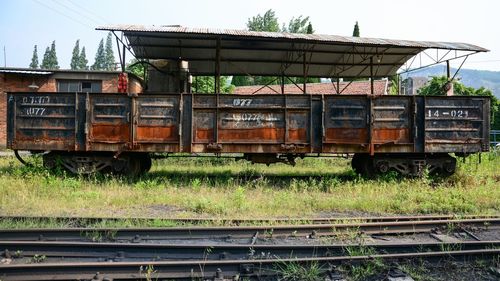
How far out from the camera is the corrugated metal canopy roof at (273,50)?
11.4 meters

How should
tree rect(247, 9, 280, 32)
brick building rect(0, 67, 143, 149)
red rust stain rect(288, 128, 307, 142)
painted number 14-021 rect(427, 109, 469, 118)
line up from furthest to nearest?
tree rect(247, 9, 280, 32) < brick building rect(0, 67, 143, 149) < painted number 14-021 rect(427, 109, 469, 118) < red rust stain rect(288, 128, 307, 142)

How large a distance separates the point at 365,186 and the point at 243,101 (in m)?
3.68

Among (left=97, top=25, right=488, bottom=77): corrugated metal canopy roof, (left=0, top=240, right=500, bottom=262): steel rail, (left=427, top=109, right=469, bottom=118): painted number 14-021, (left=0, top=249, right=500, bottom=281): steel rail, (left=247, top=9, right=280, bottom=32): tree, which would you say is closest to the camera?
(left=0, top=249, right=500, bottom=281): steel rail

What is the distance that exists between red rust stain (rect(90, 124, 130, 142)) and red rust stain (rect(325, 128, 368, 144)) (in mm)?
5219

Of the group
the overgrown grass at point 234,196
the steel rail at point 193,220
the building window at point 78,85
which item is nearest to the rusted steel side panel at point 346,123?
the overgrown grass at point 234,196

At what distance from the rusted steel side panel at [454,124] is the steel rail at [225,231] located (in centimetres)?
421

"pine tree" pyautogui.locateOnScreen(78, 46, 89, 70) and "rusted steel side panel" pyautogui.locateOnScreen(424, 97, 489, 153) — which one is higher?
"pine tree" pyautogui.locateOnScreen(78, 46, 89, 70)

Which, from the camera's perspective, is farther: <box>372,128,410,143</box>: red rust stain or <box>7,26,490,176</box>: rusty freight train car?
<box>372,128,410,143</box>: red rust stain

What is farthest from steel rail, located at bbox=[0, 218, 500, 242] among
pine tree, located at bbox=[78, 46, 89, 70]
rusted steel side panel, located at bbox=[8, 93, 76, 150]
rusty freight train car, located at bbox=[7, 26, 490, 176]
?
pine tree, located at bbox=[78, 46, 89, 70]

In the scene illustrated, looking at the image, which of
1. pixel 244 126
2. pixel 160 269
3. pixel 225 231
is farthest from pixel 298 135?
pixel 160 269

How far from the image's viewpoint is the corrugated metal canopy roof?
11.4m

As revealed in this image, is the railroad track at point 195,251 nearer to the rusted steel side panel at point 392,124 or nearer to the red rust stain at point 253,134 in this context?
the rusted steel side panel at point 392,124

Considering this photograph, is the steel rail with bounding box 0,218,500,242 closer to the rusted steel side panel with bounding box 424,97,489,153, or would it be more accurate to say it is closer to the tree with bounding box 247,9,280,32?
the rusted steel side panel with bounding box 424,97,489,153

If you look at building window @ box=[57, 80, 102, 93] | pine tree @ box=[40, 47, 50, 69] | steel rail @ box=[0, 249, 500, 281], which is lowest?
steel rail @ box=[0, 249, 500, 281]
